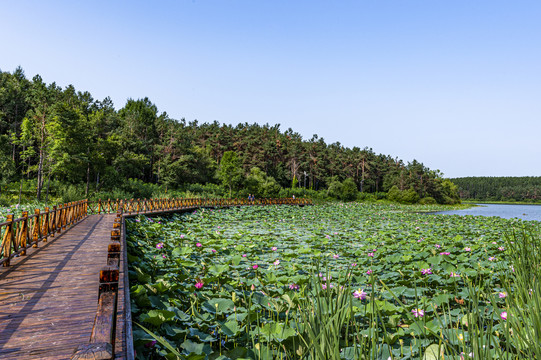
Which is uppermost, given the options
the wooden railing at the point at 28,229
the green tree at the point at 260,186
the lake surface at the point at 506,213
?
the green tree at the point at 260,186

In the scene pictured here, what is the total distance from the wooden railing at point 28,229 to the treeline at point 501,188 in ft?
→ 398

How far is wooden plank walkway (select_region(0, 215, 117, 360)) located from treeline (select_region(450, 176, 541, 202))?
4841 inches

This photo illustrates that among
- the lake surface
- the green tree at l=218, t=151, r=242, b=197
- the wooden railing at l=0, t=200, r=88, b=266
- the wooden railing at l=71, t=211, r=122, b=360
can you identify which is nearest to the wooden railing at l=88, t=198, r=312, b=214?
the green tree at l=218, t=151, r=242, b=197

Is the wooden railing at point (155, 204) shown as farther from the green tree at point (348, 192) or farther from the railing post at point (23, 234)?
the green tree at point (348, 192)

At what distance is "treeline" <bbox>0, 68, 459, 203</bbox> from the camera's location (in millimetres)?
24969

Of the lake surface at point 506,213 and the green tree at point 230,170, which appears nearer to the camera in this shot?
the lake surface at point 506,213

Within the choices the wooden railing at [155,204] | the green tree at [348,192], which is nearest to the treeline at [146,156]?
the green tree at [348,192]

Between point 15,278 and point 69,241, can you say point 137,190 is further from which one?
point 15,278

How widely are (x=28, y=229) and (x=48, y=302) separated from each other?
3.71 m

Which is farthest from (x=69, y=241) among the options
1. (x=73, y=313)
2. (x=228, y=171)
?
(x=228, y=171)

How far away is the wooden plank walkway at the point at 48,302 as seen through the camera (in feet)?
8.86

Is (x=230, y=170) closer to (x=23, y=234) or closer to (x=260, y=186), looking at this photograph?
(x=260, y=186)

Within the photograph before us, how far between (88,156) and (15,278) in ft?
83.9

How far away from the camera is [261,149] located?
2137 inches
